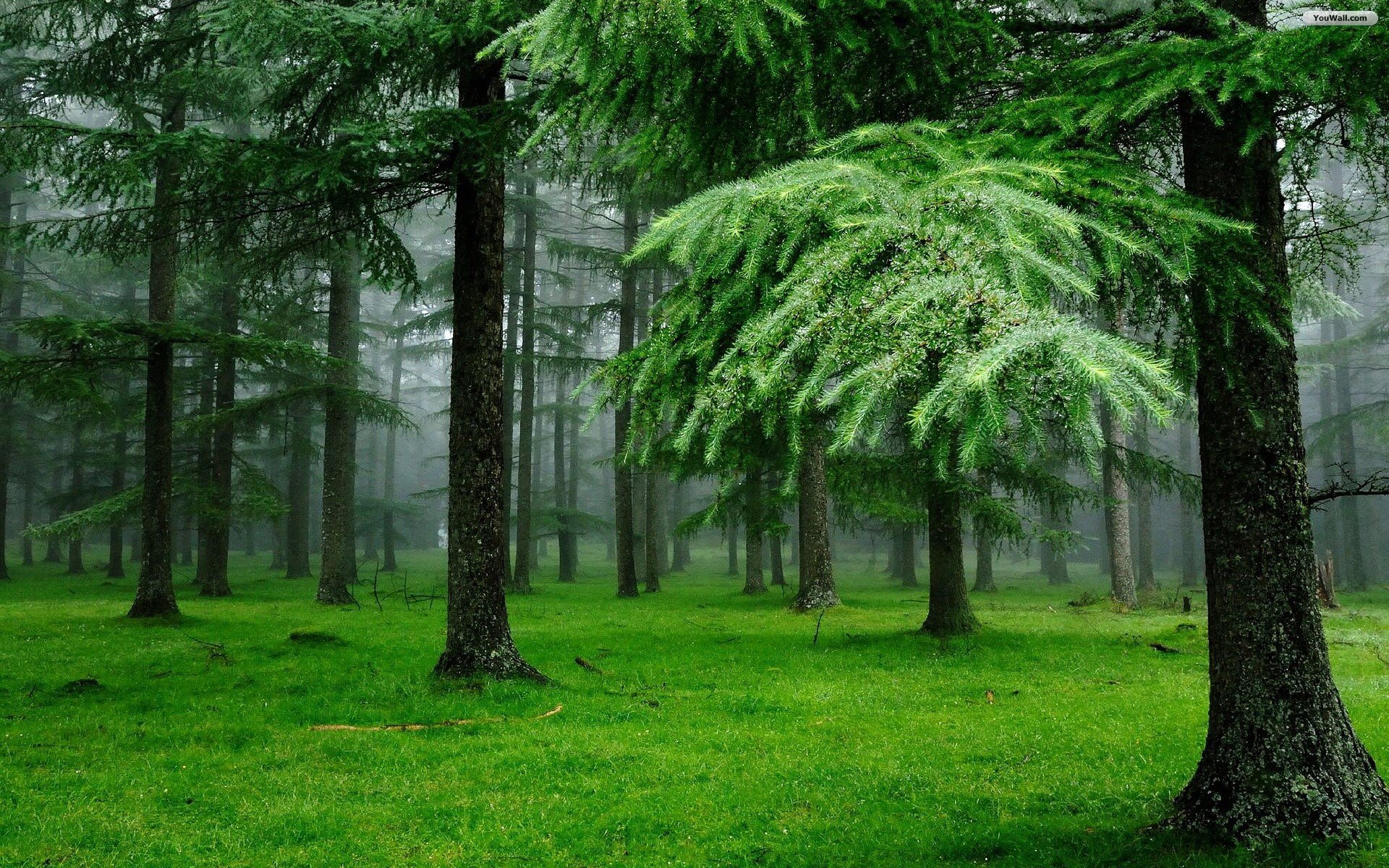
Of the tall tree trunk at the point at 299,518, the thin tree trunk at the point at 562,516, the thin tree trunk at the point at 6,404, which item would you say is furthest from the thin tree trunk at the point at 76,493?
the thin tree trunk at the point at 562,516

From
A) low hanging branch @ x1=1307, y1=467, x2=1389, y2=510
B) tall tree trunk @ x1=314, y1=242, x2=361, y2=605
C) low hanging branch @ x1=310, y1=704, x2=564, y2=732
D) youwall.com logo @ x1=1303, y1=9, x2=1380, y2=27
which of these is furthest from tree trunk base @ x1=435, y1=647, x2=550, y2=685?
tall tree trunk @ x1=314, y1=242, x2=361, y2=605

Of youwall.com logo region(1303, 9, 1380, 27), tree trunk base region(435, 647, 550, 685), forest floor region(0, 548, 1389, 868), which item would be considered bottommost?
forest floor region(0, 548, 1389, 868)

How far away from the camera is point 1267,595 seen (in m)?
4.36

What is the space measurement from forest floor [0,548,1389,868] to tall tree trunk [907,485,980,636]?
454 millimetres

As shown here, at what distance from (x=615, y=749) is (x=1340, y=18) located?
623 centimetres

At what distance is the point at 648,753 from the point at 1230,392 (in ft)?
15.5

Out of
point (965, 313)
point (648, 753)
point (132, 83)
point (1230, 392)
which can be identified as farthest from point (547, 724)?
point (132, 83)

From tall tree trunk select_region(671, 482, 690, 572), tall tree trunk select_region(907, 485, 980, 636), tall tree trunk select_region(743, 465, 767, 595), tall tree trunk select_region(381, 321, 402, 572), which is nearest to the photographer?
tall tree trunk select_region(907, 485, 980, 636)

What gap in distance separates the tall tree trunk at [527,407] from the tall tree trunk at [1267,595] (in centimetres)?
1858

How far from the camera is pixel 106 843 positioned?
191 inches

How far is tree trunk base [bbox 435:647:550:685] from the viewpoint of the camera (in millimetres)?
8656

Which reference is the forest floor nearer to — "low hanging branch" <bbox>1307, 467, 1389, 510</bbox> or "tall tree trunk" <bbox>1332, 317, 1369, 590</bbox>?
"low hanging branch" <bbox>1307, 467, 1389, 510</bbox>

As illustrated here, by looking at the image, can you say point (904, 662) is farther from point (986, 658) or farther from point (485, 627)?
point (485, 627)

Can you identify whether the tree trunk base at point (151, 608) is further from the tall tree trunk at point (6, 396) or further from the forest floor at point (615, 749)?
the tall tree trunk at point (6, 396)
